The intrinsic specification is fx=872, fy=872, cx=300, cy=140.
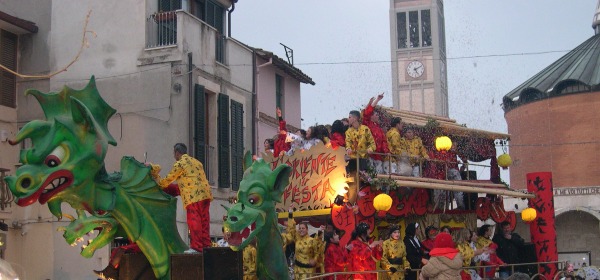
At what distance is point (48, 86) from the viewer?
21.7 m

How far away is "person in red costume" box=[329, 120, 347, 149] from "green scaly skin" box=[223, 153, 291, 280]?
3.15 metres

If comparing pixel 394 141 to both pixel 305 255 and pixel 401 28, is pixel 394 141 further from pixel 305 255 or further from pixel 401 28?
pixel 401 28

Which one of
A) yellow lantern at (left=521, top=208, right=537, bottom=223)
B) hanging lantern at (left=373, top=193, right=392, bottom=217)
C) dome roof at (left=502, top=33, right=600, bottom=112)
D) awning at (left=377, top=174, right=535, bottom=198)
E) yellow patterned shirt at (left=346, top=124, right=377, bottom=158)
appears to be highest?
dome roof at (left=502, top=33, right=600, bottom=112)

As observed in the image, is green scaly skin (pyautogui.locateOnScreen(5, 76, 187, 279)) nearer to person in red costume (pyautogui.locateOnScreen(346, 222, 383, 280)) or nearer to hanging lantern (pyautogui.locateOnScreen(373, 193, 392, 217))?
person in red costume (pyautogui.locateOnScreen(346, 222, 383, 280))

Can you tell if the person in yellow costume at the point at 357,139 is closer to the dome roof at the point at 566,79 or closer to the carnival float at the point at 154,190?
the carnival float at the point at 154,190

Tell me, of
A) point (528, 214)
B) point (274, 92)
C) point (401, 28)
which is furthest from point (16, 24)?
point (401, 28)

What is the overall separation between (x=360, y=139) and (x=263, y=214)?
3.52m

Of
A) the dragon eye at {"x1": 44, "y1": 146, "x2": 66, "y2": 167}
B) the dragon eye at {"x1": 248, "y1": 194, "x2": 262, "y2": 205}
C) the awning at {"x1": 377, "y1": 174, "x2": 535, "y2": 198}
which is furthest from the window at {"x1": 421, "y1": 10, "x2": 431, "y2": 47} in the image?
the dragon eye at {"x1": 44, "y1": 146, "x2": 66, "y2": 167}

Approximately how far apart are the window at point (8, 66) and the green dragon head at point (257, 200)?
11.4 m

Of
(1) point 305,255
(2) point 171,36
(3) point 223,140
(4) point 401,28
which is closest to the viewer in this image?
(1) point 305,255

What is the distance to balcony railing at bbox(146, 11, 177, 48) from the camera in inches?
824

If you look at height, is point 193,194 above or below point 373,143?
below

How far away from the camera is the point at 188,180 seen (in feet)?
38.8

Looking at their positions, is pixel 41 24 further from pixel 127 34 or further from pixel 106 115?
pixel 106 115
